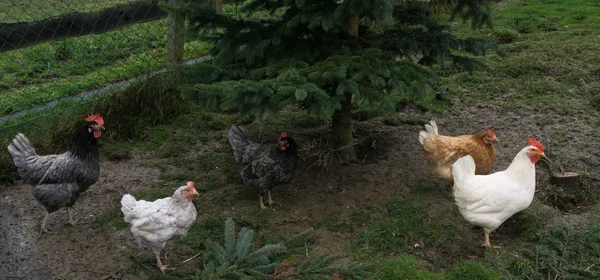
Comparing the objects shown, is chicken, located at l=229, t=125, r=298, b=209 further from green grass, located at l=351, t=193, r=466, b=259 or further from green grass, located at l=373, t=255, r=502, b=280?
green grass, located at l=373, t=255, r=502, b=280

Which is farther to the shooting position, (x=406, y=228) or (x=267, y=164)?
(x=267, y=164)

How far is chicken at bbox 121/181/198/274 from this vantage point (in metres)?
3.85

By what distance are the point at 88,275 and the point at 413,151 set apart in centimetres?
322

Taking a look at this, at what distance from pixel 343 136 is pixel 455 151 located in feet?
3.56

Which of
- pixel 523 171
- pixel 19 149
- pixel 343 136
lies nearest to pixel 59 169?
pixel 19 149

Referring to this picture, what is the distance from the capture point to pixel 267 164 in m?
4.76

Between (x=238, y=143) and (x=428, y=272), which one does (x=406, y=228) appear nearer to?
(x=428, y=272)

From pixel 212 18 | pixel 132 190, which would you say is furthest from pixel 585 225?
pixel 132 190

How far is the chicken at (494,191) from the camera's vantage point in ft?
13.1

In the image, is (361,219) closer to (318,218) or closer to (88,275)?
(318,218)

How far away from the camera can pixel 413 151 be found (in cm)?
569

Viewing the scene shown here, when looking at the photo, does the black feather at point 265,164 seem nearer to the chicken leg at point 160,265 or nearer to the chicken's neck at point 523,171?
the chicken leg at point 160,265

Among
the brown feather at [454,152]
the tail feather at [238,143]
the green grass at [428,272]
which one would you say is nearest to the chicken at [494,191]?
the green grass at [428,272]

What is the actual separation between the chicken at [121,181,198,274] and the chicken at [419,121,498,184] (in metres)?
2.11
